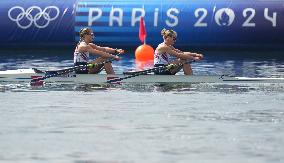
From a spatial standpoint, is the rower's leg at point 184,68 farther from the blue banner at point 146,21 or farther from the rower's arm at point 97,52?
the blue banner at point 146,21

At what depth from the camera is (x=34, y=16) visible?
4212 centimetres

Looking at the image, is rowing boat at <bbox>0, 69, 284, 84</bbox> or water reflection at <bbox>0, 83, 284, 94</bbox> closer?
water reflection at <bbox>0, 83, 284, 94</bbox>

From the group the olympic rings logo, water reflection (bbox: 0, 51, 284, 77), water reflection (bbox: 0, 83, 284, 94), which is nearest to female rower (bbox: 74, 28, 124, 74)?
water reflection (bbox: 0, 83, 284, 94)

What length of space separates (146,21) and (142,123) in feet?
78.0

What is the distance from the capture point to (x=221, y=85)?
25375 millimetres

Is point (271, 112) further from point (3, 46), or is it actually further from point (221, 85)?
point (3, 46)

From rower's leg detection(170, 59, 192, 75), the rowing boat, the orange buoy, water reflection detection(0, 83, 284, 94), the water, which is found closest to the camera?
the water

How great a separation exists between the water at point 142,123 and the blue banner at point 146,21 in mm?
15256

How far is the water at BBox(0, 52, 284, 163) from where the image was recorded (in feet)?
46.0

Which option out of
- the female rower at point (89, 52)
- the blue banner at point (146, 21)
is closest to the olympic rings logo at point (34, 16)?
the blue banner at point (146, 21)

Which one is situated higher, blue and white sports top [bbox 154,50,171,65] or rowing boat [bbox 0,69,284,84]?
blue and white sports top [bbox 154,50,171,65]

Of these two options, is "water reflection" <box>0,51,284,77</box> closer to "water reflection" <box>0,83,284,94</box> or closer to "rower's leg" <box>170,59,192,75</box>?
"rower's leg" <box>170,59,192,75</box>

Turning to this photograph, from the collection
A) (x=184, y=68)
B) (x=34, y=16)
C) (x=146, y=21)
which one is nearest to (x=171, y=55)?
(x=184, y=68)

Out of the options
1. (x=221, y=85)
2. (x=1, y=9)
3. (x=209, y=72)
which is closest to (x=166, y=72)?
(x=221, y=85)
